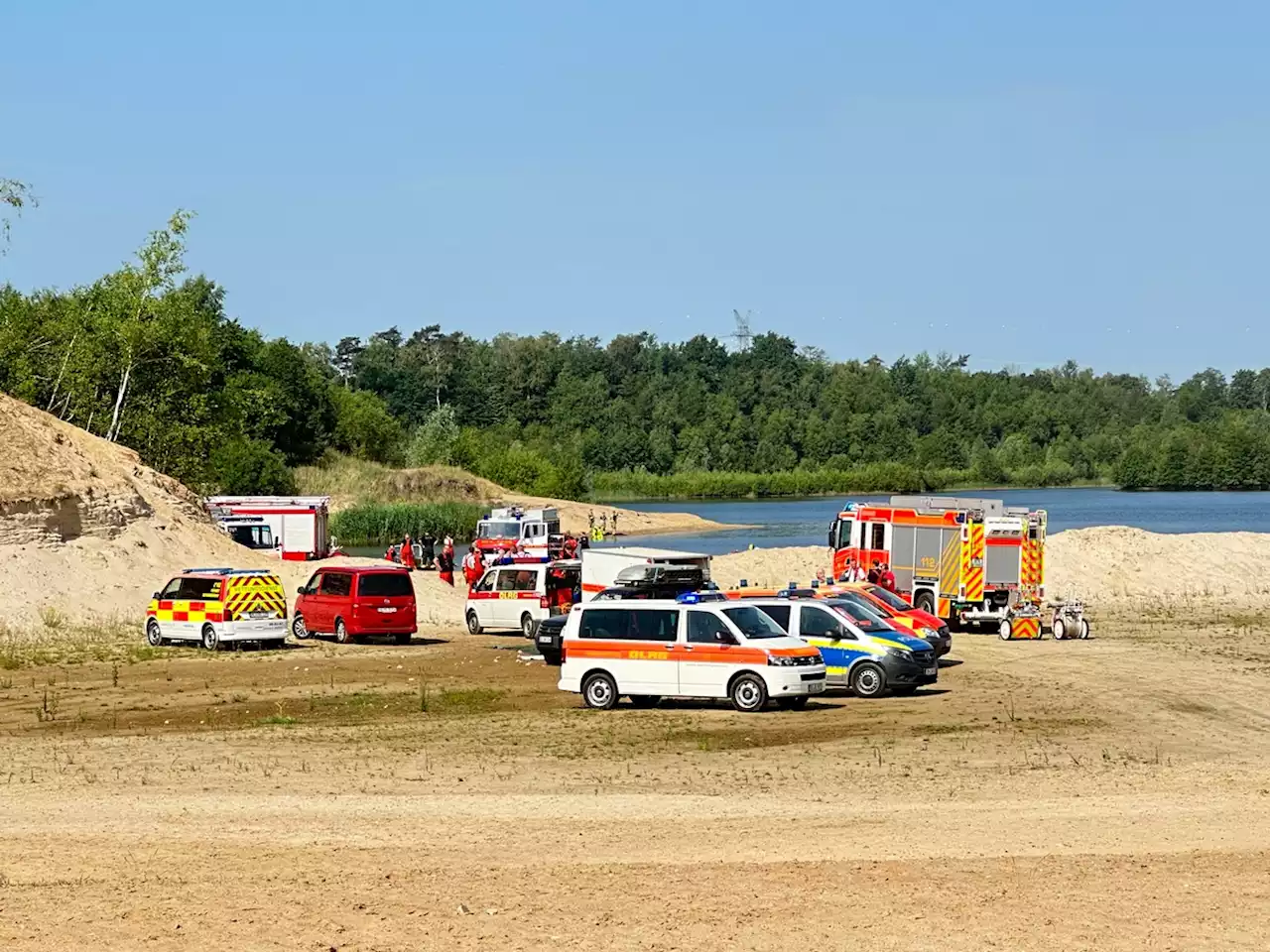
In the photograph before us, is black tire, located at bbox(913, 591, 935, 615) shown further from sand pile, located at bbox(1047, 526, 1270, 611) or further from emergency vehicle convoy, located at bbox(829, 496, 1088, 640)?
sand pile, located at bbox(1047, 526, 1270, 611)

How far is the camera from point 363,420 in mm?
145750

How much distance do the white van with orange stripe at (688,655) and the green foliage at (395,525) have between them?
77322 millimetres

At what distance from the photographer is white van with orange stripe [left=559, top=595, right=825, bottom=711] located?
1064 inches

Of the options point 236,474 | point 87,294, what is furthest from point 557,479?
point 87,294

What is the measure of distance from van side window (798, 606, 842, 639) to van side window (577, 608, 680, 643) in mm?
3276

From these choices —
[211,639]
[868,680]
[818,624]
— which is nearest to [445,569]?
[211,639]

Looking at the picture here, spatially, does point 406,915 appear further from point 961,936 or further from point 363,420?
point 363,420

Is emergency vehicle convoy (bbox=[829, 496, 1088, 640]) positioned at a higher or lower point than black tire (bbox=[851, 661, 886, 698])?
higher

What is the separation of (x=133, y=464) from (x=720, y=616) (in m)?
37.4

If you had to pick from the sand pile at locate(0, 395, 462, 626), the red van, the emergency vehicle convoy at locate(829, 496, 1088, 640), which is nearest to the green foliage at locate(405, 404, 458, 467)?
the sand pile at locate(0, 395, 462, 626)

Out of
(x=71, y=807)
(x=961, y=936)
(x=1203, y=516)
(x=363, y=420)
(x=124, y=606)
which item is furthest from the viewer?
(x=363, y=420)

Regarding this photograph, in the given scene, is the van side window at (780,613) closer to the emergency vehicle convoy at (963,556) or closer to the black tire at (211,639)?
the emergency vehicle convoy at (963,556)

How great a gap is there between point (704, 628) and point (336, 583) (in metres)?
16.4

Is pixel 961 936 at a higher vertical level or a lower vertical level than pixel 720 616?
lower
